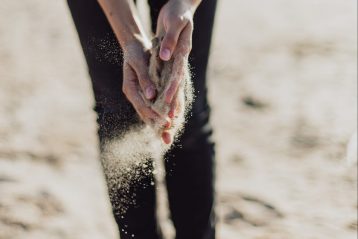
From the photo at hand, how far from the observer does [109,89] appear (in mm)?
1116

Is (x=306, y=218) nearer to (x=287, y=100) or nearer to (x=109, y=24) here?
(x=287, y=100)

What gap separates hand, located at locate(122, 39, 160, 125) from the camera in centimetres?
102

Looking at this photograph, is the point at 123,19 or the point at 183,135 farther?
the point at 183,135

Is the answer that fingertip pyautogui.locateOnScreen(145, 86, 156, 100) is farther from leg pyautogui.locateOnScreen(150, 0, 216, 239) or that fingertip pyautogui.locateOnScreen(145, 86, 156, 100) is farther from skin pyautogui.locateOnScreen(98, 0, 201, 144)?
leg pyautogui.locateOnScreen(150, 0, 216, 239)

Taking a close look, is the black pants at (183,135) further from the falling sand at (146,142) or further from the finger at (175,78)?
the finger at (175,78)

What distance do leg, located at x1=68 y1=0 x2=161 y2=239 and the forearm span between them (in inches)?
1.8

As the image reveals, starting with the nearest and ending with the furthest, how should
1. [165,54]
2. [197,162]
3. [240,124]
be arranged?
[165,54] → [197,162] → [240,124]

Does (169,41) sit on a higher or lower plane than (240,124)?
lower

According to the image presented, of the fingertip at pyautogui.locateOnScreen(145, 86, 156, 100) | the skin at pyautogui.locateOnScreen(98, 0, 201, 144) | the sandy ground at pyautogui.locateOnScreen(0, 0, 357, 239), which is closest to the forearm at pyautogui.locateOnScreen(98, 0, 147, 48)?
the skin at pyautogui.locateOnScreen(98, 0, 201, 144)

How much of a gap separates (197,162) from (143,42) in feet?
1.15

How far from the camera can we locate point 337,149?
2.02m

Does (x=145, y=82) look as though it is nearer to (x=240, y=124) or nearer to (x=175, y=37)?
(x=175, y=37)

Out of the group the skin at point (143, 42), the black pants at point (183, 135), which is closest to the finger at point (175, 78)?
the skin at point (143, 42)

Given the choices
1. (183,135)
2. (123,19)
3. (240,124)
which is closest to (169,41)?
(123,19)
